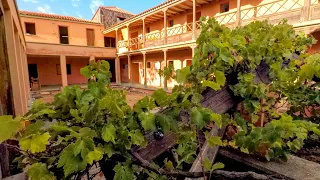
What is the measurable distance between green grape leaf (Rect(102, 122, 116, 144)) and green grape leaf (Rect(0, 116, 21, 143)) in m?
0.27

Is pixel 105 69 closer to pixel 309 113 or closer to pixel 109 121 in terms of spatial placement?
pixel 109 121

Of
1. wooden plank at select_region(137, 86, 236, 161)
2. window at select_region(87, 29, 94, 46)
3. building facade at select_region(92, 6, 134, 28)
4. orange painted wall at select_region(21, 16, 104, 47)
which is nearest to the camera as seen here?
wooden plank at select_region(137, 86, 236, 161)

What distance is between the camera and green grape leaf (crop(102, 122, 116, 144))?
674mm

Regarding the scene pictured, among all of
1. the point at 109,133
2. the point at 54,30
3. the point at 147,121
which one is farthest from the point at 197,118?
the point at 54,30

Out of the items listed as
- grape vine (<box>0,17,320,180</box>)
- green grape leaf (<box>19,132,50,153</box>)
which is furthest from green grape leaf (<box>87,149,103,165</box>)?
green grape leaf (<box>19,132,50,153</box>)

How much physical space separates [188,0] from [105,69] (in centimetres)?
1525

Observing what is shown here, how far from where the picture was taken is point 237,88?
118 centimetres

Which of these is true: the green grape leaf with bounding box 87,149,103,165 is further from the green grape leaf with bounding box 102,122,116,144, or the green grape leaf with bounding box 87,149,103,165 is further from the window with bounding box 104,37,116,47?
the window with bounding box 104,37,116,47

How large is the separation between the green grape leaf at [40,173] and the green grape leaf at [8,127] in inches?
6.4

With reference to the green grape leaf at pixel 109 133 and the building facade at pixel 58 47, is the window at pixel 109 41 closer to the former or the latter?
the building facade at pixel 58 47

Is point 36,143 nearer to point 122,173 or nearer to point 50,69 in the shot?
point 122,173

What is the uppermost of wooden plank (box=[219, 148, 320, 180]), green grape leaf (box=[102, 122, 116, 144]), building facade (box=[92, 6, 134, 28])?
building facade (box=[92, 6, 134, 28])

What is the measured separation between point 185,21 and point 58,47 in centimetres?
1215

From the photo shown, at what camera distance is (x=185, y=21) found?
17141mm
